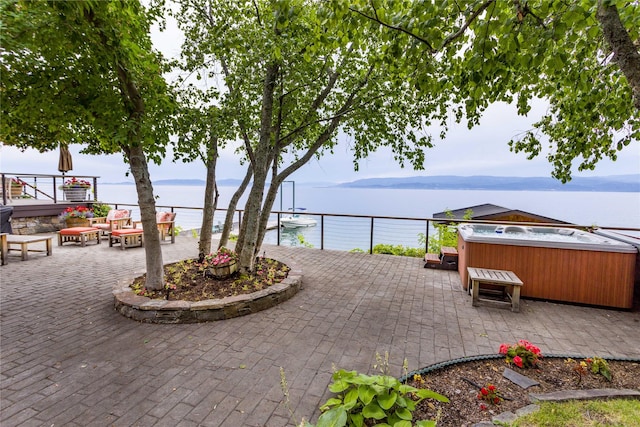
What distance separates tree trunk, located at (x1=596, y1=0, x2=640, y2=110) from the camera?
1725 mm

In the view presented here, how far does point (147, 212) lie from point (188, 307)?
1252mm

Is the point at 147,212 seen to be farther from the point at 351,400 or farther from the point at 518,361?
the point at 518,361

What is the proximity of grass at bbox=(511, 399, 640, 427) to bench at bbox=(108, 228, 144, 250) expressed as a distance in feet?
24.3

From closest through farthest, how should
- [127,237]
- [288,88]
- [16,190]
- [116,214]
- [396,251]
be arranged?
[288,88], [127,237], [396,251], [116,214], [16,190]

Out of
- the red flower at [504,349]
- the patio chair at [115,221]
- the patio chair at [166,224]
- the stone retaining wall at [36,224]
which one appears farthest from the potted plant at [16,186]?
the red flower at [504,349]

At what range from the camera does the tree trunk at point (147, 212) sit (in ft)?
11.2

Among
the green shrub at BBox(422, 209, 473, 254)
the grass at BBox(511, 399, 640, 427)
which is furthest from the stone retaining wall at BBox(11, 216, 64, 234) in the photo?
the grass at BBox(511, 399, 640, 427)

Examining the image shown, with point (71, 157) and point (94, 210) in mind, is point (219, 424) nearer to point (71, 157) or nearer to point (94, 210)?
point (94, 210)

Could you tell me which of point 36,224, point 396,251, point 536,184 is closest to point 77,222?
point 36,224

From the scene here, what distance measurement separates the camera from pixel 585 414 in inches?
71.4

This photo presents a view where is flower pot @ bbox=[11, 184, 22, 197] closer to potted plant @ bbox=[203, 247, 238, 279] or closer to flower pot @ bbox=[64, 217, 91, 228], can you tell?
flower pot @ bbox=[64, 217, 91, 228]

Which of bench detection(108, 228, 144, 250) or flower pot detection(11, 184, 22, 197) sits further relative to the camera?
flower pot detection(11, 184, 22, 197)

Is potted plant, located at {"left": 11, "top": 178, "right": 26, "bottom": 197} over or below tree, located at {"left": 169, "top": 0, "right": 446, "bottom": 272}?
below

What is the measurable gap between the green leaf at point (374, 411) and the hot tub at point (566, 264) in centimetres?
313
